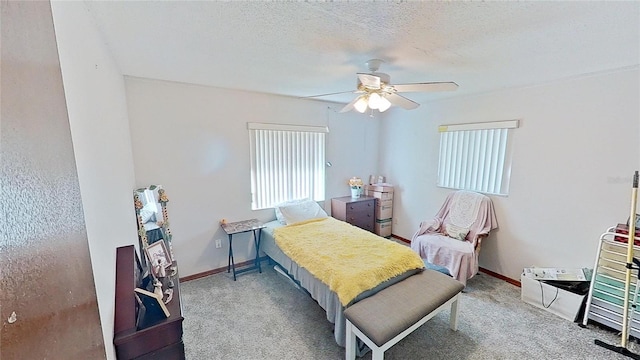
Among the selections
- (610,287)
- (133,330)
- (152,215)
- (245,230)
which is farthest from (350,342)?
(610,287)

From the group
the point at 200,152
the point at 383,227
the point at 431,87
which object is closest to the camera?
the point at 431,87

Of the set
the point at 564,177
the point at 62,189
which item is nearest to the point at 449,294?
the point at 564,177

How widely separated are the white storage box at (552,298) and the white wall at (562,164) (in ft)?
1.32

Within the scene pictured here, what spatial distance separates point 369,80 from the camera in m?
1.79

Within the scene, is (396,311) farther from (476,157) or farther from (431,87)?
(476,157)

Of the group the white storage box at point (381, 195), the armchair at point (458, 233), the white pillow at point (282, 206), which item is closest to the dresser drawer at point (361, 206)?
the white storage box at point (381, 195)

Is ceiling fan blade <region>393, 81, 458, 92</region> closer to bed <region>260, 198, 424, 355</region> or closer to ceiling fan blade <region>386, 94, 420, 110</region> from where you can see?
ceiling fan blade <region>386, 94, 420, 110</region>

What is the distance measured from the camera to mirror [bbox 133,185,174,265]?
7.74ft

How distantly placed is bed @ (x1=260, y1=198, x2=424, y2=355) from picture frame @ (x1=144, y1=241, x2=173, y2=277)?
1111 millimetres

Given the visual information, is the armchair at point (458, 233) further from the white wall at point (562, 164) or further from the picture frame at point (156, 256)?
the picture frame at point (156, 256)

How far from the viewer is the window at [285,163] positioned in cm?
340

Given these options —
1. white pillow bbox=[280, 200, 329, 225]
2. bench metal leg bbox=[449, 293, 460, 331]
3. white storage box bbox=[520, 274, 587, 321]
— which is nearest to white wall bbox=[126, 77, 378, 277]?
white pillow bbox=[280, 200, 329, 225]

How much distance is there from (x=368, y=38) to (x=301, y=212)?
2.40 metres

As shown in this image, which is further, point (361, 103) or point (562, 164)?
point (562, 164)
